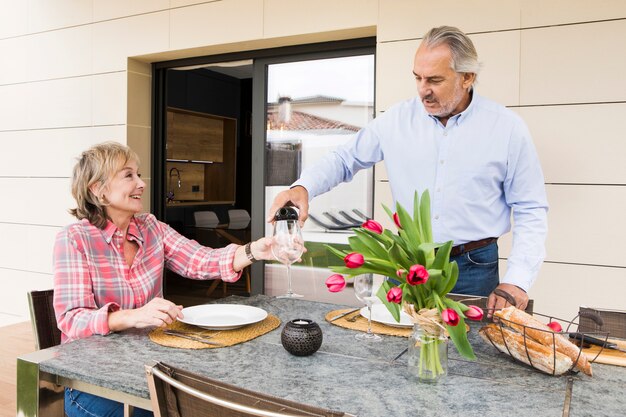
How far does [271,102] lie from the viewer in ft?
12.8

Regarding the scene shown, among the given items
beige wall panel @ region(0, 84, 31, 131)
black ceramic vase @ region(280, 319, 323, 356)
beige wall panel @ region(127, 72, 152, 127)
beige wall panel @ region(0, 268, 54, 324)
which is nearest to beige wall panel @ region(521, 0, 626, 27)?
black ceramic vase @ region(280, 319, 323, 356)

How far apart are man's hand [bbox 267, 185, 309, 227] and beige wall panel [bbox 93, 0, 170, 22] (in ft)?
8.54

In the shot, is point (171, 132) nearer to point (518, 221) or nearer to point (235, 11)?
point (235, 11)

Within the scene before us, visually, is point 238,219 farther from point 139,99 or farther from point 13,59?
point 13,59

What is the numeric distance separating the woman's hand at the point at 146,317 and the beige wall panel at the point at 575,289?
2.09 metres

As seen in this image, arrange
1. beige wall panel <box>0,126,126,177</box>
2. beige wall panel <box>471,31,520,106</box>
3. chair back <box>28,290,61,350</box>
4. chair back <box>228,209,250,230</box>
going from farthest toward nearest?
chair back <box>228,209,250,230</box>, beige wall panel <box>0,126,126,177</box>, beige wall panel <box>471,31,520,106</box>, chair back <box>28,290,61,350</box>

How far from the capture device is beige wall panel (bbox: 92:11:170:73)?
13.5ft

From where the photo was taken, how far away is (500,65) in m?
2.96

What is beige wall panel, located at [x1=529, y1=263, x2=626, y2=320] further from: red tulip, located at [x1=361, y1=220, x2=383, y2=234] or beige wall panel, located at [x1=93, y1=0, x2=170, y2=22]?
beige wall panel, located at [x1=93, y1=0, x2=170, y2=22]

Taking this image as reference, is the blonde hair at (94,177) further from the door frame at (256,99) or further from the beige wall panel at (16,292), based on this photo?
the beige wall panel at (16,292)

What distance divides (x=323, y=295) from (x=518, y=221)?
1866mm

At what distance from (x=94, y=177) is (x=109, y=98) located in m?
2.64

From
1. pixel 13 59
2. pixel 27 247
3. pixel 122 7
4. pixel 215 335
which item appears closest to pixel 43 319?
pixel 215 335

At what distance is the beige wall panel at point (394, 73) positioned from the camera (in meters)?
3.19
